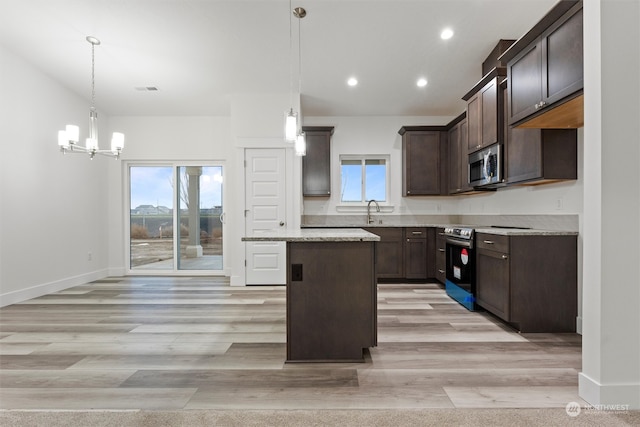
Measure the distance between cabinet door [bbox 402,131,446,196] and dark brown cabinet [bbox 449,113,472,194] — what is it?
225mm

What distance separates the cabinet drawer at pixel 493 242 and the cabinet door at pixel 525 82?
3.50 feet

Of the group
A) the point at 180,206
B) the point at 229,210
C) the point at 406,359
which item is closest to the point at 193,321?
the point at 406,359

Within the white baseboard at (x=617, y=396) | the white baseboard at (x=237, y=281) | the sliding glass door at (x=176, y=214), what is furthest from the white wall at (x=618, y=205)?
the sliding glass door at (x=176, y=214)

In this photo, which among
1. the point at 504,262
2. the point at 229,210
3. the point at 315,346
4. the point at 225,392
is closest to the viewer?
the point at 225,392

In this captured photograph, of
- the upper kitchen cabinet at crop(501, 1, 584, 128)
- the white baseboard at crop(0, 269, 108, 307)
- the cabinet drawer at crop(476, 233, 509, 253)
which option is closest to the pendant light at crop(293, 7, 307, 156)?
the upper kitchen cabinet at crop(501, 1, 584, 128)

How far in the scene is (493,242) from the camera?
3.21 metres

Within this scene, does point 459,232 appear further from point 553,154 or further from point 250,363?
point 250,363

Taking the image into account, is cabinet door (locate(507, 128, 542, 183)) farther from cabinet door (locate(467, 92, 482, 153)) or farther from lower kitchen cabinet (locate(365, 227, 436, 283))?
lower kitchen cabinet (locate(365, 227, 436, 283))

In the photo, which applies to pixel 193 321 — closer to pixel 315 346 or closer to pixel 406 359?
pixel 315 346

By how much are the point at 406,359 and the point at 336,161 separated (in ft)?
13.1

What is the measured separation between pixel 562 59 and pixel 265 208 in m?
3.85

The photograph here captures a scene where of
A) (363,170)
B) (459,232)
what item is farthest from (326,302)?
(363,170)

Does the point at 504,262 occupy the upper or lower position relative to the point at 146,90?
lower

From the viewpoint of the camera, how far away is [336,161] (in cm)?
582
